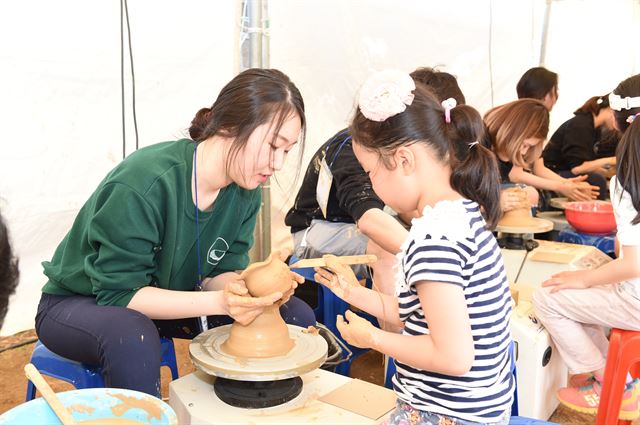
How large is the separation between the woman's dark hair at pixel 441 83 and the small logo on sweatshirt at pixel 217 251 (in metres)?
0.85

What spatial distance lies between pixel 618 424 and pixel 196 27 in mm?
2356

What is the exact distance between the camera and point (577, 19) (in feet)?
19.1

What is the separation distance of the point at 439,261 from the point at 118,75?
194cm

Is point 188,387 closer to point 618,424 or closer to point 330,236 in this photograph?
point 330,236

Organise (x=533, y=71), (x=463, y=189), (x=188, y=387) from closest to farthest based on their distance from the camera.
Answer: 1. (x=463, y=189)
2. (x=188, y=387)
3. (x=533, y=71)

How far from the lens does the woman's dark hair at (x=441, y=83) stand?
2121 mm

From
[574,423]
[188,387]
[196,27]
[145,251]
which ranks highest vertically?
[196,27]

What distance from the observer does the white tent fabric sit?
242cm

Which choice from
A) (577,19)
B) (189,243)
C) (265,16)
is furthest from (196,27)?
(577,19)

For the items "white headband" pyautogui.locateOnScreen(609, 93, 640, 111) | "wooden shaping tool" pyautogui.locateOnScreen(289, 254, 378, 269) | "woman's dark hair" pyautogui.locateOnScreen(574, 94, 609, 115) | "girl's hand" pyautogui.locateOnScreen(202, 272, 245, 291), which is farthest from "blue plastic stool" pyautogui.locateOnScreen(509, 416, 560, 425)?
"woman's dark hair" pyautogui.locateOnScreen(574, 94, 609, 115)

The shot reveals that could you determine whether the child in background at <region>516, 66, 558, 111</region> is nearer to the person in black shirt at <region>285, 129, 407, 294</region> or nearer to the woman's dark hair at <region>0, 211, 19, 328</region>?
the person in black shirt at <region>285, 129, 407, 294</region>

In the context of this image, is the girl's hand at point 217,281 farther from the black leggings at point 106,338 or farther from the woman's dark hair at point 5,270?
the woman's dark hair at point 5,270

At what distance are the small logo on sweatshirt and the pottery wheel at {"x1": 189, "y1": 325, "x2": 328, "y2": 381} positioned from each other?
30 centimetres

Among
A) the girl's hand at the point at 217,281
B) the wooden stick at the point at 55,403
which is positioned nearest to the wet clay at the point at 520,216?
the girl's hand at the point at 217,281
